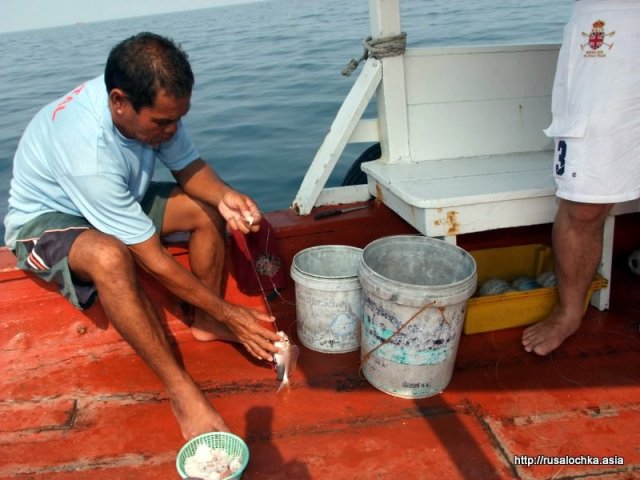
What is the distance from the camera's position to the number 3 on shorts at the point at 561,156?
7.67 feet

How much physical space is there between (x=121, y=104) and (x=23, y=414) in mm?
1428

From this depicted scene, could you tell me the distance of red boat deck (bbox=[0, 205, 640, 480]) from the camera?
2027mm

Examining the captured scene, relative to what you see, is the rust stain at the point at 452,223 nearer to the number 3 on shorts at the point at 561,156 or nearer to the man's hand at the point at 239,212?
the number 3 on shorts at the point at 561,156

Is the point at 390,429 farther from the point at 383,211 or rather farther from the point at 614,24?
the point at 614,24

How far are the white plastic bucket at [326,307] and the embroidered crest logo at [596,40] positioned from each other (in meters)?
1.35

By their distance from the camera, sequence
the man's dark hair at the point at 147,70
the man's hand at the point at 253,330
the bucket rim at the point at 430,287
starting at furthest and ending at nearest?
the man's hand at the point at 253,330 → the bucket rim at the point at 430,287 → the man's dark hair at the point at 147,70

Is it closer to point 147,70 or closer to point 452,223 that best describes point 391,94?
point 452,223

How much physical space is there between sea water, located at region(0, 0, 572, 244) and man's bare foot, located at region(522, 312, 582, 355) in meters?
3.47

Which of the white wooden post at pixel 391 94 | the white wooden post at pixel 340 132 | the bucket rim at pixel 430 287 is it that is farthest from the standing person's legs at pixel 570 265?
the white wooden post at pixel 340 132

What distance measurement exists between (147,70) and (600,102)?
5.77ft

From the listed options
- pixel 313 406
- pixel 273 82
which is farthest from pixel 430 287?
pixel 273 82

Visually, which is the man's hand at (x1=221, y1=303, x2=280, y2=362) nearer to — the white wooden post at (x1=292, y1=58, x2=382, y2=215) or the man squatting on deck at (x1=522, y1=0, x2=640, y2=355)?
the white wooden post at (x1=292, y1=58, x2=382, y2=215)

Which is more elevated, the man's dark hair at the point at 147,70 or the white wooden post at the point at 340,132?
the man's dark hair at the point at 147,70

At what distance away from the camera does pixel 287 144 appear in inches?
282
